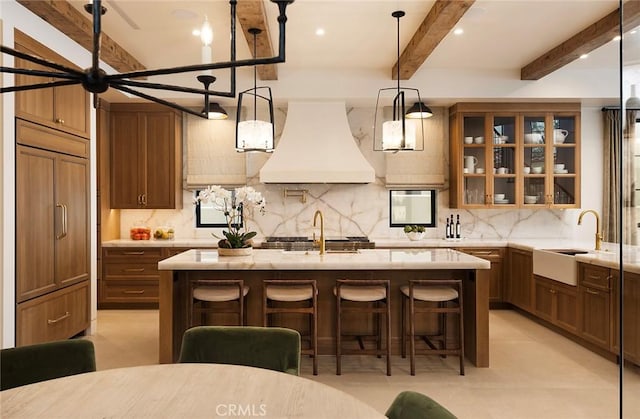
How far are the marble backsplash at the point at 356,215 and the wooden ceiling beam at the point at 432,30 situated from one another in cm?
144

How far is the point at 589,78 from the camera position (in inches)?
203

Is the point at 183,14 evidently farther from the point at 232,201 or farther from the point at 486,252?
the point at 486,252

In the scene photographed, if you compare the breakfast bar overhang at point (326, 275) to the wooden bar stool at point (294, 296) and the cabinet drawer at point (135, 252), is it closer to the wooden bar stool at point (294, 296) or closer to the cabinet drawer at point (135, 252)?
the wooden bar stool at point (294, 296)

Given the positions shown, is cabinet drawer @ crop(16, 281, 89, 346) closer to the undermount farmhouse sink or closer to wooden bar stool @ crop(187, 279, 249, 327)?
wooden bar stool @ crop(187, 279, 249, 327)

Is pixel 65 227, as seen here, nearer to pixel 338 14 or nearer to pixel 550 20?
pixel 338 14

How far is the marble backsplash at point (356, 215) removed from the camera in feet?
18.9

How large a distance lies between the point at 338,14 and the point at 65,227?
2904mm

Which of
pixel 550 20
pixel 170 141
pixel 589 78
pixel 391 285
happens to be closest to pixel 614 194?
pixel 589 78

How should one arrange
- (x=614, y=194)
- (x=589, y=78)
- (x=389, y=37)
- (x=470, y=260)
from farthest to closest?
(x=614, y=194) < (x=589, y=78) < (x=389, y=37) < (x=470, y=260)

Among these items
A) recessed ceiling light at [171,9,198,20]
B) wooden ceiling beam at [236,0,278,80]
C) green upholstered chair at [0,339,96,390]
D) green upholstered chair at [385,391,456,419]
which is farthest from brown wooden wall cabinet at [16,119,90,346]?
green upholstered chair at [385,391,456,419]

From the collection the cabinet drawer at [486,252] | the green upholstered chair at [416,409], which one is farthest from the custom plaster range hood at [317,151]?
the green upholstered chair at [416,409]

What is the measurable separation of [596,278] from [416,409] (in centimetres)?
319

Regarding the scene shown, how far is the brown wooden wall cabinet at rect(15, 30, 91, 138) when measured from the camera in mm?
3133

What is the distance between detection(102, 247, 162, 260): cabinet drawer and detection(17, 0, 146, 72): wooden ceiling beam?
7.10 feet
